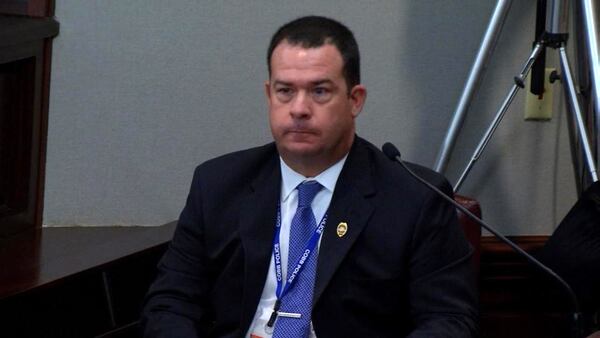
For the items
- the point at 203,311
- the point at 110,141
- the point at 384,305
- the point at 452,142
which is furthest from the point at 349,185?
the point at 110,141

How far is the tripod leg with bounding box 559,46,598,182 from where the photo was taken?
2.60m

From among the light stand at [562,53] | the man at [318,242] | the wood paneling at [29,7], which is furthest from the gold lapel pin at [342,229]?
the wood paneling at [29,7]

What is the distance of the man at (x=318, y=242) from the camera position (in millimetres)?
1903

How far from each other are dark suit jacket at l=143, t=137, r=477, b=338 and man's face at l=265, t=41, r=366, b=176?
0.33ft

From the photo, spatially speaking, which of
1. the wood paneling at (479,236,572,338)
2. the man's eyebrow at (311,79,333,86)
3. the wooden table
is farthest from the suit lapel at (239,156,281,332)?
the wood paneling at (479,236,572,338)

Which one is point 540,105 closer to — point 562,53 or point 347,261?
point 562,53

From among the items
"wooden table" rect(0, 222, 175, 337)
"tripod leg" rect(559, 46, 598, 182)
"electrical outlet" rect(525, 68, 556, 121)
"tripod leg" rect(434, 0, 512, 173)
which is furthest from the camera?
"electrical outlet" rect(525, 68, 556, 121)

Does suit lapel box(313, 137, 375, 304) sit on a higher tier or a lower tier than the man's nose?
lower

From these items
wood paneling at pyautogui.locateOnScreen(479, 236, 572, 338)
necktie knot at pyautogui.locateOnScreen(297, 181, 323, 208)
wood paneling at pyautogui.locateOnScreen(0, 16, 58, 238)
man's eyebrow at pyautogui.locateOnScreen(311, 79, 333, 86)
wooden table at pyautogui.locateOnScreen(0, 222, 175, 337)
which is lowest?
wood paneling at pyautogui.locateOnScreen(479, 236, 572, 338)

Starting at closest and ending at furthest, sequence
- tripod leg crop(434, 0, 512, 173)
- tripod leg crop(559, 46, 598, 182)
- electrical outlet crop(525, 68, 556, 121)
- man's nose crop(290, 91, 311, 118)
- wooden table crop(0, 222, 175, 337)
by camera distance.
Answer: man's nose crop(290, 91, 311, 118), wooden table crop(0, 222, 175, 337), tripod leg crop(559, 46, 598, 182), tripod leg crop(434, 0, 512, 173), electrical outlet crop(525, 68, 556, 121)

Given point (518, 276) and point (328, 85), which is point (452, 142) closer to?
point (518, 276)

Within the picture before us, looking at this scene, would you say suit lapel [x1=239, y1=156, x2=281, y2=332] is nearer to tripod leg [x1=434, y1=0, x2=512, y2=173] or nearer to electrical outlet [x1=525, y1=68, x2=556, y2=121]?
tripod leg [x1=434, y1=0, x2=512, y2=173]

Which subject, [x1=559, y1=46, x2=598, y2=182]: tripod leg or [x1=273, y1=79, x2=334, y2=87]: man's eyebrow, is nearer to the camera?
[x1=273, y1=79, x2=334, y2=87]: man's eyebrow

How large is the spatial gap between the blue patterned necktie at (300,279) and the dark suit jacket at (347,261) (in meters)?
0.02
